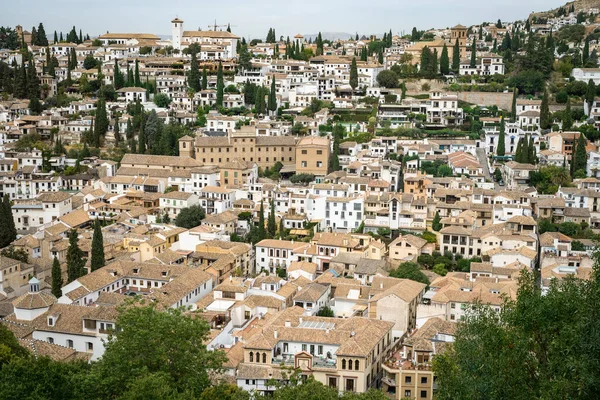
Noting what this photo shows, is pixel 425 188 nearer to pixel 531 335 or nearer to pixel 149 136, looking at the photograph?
pixel 149 136

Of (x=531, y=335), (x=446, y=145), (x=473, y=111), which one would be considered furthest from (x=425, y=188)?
(x=531, y=335)

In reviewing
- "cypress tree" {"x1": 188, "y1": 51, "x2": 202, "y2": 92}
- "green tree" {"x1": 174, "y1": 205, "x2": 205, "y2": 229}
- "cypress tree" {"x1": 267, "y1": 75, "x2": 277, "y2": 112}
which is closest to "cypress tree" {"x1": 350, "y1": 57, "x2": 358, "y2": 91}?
"cypress tree" {"x1": 267, "y1": 75, "x2": 277, "y2": 112}

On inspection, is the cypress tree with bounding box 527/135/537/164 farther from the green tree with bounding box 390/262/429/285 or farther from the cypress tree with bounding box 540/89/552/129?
the green tree with bounding box 390/262/429/285

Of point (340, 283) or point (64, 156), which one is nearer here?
point (340, 283)

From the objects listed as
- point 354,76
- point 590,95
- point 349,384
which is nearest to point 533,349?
point 349,384

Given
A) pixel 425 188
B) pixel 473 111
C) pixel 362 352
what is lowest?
pixel 362 352

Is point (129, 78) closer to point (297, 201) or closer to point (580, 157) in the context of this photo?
point (297, 201)
